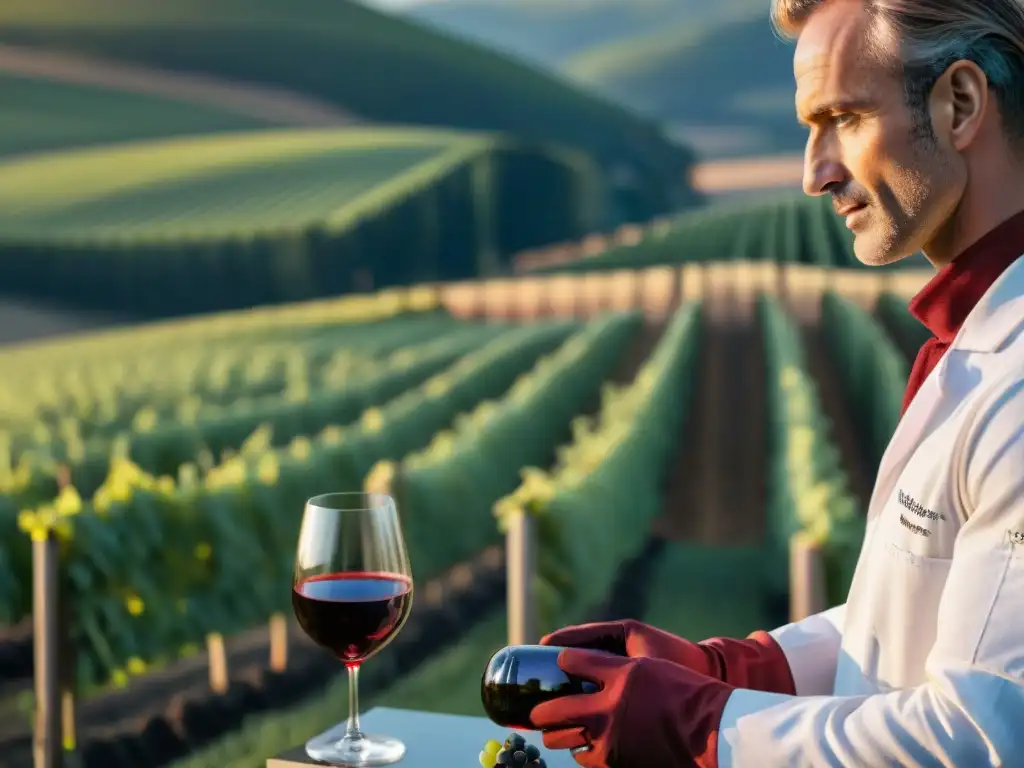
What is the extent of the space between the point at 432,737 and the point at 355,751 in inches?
5.4

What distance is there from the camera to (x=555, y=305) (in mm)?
23438

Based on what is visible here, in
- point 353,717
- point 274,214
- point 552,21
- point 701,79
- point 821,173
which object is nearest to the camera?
point 821,173

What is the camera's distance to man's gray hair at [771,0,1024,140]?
4.32 ft

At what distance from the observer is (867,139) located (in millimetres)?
1354

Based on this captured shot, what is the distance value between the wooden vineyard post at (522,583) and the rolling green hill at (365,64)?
22.4m

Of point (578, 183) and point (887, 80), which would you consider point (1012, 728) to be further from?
point (578, 183)

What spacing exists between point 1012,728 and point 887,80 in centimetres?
63

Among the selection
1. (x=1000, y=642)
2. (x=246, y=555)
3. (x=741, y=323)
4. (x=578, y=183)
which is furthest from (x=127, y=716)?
(x=578, y=183)

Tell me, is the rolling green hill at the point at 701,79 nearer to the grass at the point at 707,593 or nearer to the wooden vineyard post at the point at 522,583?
the grass at the point at 707,593

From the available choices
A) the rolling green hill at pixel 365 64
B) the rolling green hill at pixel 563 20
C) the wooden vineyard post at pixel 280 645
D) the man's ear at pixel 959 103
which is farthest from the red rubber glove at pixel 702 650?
the rolling green hill at pixel 563 20

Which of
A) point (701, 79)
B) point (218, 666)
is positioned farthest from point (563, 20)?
point (218, 666)

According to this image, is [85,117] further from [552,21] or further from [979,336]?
[979,336]

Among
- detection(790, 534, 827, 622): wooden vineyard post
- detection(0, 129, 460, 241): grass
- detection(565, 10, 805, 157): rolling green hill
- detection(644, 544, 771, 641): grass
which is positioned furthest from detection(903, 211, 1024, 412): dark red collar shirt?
detection(565, 10, 805, 157): rolling green hill

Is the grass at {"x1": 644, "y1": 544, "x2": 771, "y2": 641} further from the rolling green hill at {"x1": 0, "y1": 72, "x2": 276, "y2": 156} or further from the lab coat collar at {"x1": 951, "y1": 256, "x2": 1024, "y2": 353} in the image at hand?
the rolling green hill at {"x1": 0, "y1": 72, "x2": 276, "y2": 156}
